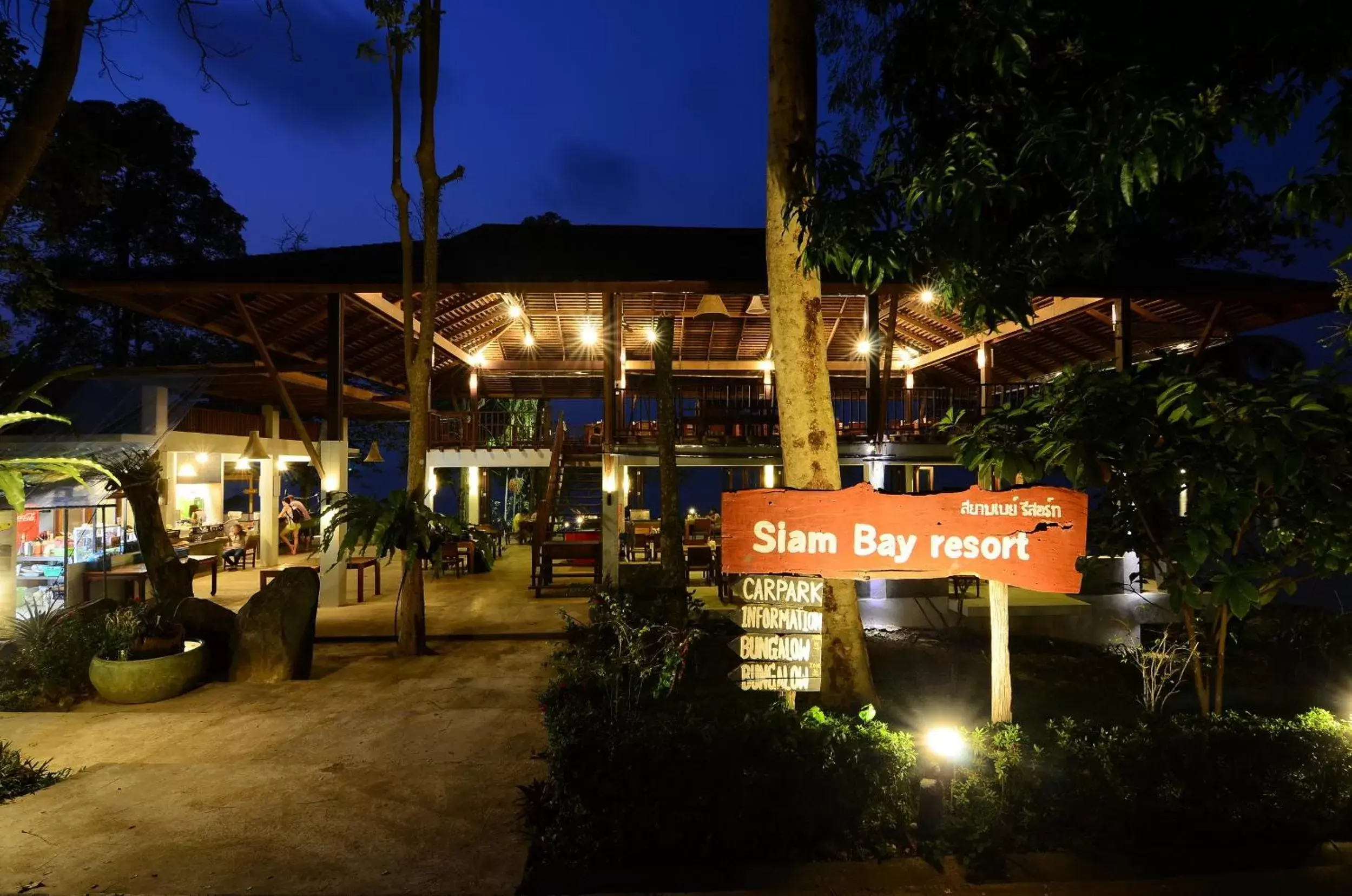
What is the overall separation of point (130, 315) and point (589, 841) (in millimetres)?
20392

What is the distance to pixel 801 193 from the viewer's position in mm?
4711

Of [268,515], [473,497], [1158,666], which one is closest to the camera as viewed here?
[1158,666]

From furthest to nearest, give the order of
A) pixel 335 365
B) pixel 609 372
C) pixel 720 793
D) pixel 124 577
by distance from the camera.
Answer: pixel 609 372
pixel 335 365
pixel 124 577
pixel 720 793

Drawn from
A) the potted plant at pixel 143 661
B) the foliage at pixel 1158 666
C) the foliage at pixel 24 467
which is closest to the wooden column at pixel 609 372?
the potted plant at pixel 143 661

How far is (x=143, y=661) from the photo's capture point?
5.85 metres

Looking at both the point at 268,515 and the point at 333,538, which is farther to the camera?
the point at 268,515

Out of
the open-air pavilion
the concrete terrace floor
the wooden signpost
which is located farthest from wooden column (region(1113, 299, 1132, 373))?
the concrete terrace floor

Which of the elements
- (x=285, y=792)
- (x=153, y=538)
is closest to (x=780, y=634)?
(x=285, y=792)

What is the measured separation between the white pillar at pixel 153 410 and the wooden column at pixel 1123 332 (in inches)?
599

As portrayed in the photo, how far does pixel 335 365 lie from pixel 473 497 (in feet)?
24.4

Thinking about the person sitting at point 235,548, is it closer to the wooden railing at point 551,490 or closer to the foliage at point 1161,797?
the wooden railing at point 551,490

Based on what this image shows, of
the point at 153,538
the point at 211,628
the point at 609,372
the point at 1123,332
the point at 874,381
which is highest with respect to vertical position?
the point at 1123,332

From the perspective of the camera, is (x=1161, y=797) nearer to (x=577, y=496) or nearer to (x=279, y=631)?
(x=279, y=631)

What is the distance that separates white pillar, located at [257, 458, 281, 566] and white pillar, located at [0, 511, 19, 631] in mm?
6065
